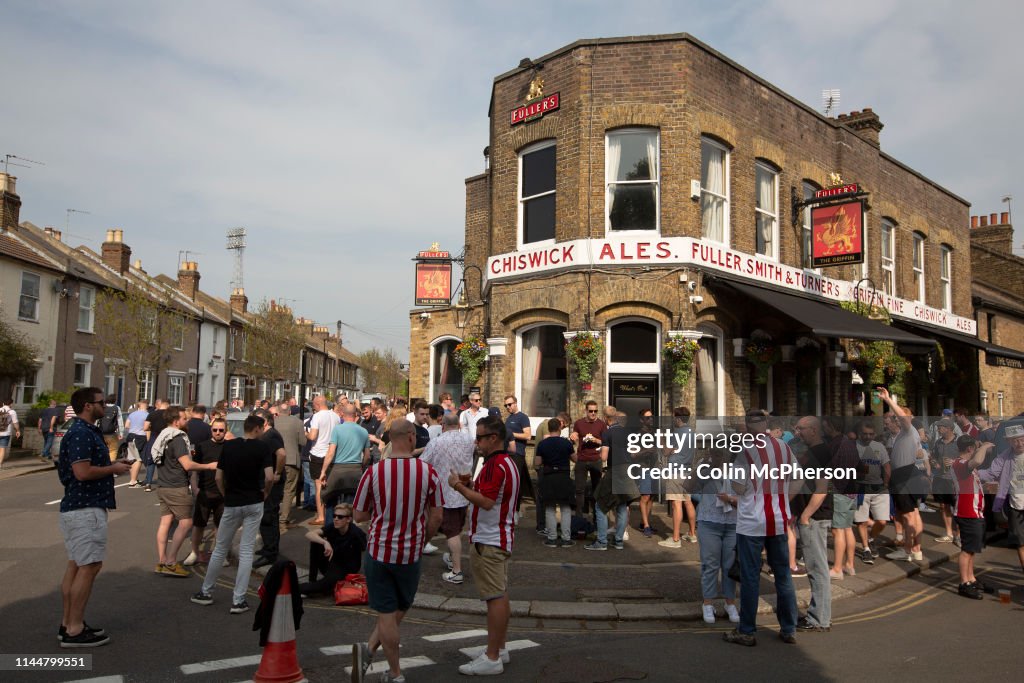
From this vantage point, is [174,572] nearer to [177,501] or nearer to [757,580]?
[177,501]

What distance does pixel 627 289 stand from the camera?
42.3 feet

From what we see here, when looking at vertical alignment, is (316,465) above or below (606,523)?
above

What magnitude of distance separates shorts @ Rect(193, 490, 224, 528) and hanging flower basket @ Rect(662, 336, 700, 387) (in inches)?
304

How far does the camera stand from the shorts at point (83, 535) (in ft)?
18.5

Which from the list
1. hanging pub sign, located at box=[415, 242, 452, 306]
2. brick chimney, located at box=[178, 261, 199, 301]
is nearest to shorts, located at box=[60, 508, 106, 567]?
hanging pub sign, located at box=[415, 242, 452, 306]

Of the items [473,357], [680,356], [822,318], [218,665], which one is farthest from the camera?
[473,357]

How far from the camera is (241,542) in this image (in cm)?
691

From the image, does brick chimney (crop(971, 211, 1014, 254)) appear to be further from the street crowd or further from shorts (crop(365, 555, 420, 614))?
shorts (crop(365, 555, 420, 614))

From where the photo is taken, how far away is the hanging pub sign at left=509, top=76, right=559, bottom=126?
1384cm

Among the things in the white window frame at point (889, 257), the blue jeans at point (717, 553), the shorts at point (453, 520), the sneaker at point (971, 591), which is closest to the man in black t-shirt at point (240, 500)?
the shorts at point (453, 520)

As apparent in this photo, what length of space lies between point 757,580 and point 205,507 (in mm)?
6114

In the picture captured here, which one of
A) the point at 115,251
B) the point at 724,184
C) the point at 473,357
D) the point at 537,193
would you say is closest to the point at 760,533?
the point at 473,357

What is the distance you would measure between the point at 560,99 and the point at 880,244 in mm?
10526

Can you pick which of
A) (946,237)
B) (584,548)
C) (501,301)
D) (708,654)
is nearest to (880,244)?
(946,237)
